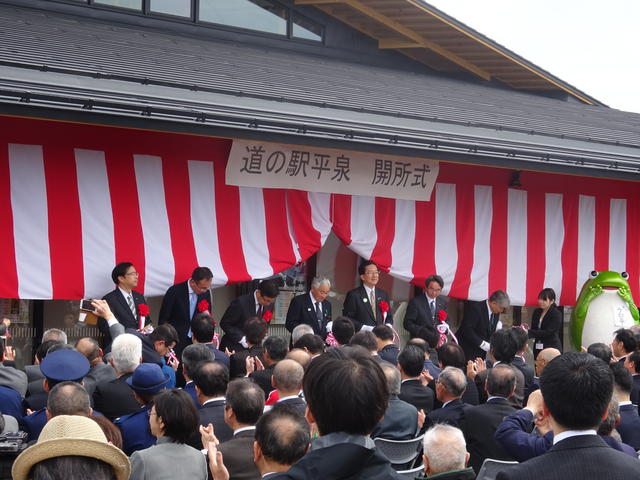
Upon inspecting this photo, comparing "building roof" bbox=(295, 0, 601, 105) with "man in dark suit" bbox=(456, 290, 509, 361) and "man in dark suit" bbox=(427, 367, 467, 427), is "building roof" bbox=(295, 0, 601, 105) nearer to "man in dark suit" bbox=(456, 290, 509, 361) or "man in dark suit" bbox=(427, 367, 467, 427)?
"man in dark suit" bbox=(456, 290, 509, 361)

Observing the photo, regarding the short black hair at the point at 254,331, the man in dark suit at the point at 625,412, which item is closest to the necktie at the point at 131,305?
the short black hair at the point at 254,331

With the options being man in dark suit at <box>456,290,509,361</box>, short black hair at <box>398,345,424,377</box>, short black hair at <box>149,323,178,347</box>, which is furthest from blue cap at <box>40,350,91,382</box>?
man in dark suit at <box>456,290,509,361</box>

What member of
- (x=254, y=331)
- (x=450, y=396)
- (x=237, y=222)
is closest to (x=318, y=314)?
(x=237, y=222)

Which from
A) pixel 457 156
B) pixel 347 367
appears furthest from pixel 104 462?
pixel 457 156

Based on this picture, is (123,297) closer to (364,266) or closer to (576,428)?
(364,266)

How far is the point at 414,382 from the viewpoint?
19.8 feet

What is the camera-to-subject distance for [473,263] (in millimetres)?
10133

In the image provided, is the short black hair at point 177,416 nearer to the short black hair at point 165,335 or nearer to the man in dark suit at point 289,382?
the man in dark suit at point 289,382

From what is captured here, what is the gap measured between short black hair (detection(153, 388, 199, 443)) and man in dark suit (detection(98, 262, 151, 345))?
12.4ft

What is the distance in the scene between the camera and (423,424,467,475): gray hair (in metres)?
3.71

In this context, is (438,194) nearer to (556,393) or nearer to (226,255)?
(226,255)

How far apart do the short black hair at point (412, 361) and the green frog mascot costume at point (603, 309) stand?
5079mm

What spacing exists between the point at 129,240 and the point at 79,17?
11.4 ft

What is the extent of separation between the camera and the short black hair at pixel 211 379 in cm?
491
